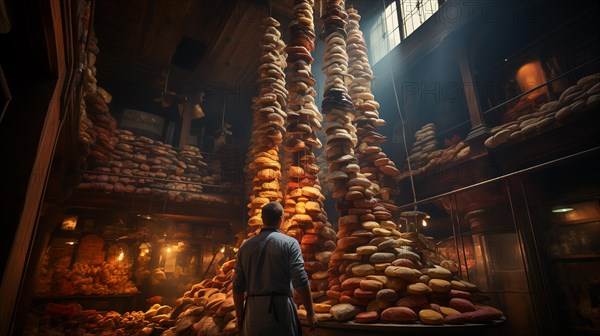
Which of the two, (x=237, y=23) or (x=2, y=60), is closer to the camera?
(x=2, y=60)

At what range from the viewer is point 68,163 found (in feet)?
22.9

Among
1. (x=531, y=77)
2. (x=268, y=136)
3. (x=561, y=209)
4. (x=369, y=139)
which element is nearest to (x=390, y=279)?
Answer: (x=369, y=139)

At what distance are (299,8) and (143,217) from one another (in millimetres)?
8119

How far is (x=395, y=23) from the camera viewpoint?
35.8 ft

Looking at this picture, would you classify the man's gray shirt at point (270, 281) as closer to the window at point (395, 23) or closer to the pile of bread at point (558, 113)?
the pile of bread at point (558, 113)

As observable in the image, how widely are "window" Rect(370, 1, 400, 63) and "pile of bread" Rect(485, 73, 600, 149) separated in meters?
5.51

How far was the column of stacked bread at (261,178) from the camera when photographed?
444cm

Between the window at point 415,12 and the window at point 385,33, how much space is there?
0.31 metres

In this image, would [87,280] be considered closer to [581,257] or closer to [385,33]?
[581,257]

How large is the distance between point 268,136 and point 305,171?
1.06 m

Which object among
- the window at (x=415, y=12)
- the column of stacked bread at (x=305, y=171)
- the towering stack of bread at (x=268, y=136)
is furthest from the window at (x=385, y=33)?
the towering stack of bread at (x=268, y=136)

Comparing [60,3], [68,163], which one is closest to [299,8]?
[60,3]

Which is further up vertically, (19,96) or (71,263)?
(19,96)

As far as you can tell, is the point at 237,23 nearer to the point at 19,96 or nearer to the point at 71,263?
the point at 19,96
